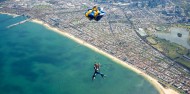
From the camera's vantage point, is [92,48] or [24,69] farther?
[92,48]

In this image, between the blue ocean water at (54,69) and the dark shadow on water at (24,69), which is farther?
the dark shadow on water at (24,69)

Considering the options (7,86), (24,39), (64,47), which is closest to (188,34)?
(64,47)

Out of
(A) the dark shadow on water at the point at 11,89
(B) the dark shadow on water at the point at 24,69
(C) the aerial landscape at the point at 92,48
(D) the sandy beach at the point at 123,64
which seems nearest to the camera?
(A) the dark shadow on water at the point at 11,89

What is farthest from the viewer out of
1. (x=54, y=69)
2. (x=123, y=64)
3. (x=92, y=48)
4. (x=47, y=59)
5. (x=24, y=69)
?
(x=92, y=48)

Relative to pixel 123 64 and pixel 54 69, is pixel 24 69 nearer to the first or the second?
pixel 54 69

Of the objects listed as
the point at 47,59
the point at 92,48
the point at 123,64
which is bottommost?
the point at 123,64

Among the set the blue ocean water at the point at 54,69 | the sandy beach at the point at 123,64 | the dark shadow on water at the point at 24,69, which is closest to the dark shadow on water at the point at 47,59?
the blue ocean water at the point at 54,69

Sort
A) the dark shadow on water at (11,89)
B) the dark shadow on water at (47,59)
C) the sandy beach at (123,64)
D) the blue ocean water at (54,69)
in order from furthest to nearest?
the dark shadow on water at (47,59) → the sandy beach at (123,64) → the blue ocean water at (54,69) → the dark shadow on water at (11,89)

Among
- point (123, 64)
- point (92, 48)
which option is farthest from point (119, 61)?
point (92, 48)

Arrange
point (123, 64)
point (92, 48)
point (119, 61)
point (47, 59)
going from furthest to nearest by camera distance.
→ point (92, 48) < point (47, 59) < point (119, 61) < point (123, 64)

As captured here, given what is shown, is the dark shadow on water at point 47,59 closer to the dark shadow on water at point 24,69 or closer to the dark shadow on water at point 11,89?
the dark shadow on water at point 24,69
